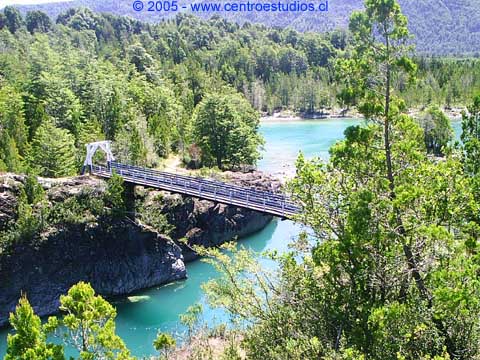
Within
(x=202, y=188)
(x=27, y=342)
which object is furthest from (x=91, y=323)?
(x=202, y=188)

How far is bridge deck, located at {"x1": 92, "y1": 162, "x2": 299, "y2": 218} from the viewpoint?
26625 mm

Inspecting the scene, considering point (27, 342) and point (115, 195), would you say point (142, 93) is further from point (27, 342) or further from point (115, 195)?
point (27, 342)

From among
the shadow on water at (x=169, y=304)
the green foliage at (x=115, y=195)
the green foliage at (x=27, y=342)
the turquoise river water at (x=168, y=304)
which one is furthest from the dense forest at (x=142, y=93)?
the turquoise river water at (x=168, y=304)

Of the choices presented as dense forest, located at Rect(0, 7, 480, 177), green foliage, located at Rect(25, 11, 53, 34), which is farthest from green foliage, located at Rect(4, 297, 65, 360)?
green foliage, located at Rect(25, 11, 53, 34)

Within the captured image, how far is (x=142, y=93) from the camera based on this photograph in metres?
57.4

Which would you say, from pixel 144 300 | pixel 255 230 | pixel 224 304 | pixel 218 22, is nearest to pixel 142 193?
pixel 144 300

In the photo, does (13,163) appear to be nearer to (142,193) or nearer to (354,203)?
(142,193)

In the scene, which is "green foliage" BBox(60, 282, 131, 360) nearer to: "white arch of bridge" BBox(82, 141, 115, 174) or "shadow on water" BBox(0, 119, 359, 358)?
"shadow on water" BBox(0, 119, 359, 358)

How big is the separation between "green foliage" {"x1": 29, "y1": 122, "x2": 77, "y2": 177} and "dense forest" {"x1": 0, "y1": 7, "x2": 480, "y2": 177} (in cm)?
7

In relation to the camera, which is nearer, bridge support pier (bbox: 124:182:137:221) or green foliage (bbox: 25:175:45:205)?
green foliage (bbox: 25:175:45:205)

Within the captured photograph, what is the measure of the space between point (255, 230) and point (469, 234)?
31529 mm

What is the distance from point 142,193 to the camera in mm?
34469

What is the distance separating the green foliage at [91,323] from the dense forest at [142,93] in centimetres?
674

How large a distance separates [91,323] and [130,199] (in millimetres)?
22488
